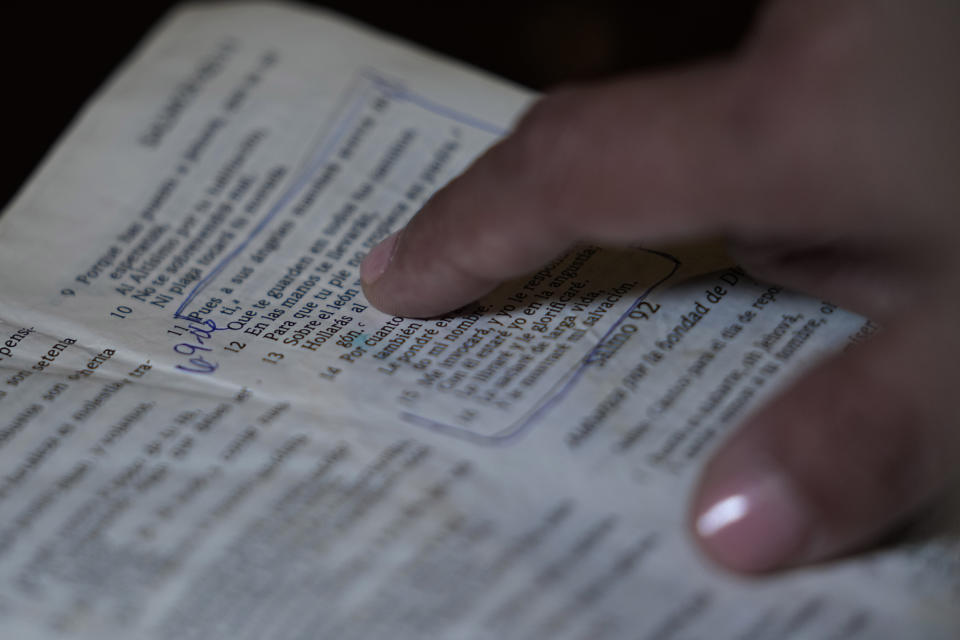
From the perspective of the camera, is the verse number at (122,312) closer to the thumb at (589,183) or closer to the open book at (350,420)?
the open book at (350,420)

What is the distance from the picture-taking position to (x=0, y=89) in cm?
67

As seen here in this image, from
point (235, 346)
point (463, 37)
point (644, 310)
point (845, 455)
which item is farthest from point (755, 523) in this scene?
point (463, 37)

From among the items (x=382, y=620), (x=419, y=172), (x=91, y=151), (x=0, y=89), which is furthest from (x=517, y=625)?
(x=0, y=89)

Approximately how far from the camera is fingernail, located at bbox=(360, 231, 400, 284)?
433 millimetres

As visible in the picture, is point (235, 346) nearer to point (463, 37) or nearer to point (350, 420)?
point (350, 420)

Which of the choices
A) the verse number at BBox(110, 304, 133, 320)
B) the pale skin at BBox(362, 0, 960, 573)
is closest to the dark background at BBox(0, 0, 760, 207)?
the verse number at BBox(110, 304, 133, 320)

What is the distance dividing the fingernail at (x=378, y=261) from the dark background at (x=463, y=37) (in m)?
0.27

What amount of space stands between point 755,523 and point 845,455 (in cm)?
4

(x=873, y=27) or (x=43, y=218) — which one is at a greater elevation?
(x=873, y=27)

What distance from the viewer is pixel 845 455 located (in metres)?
0.29

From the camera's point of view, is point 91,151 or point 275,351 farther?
point 91,151

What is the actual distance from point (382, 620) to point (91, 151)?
0.38 meters

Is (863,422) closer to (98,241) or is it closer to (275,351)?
(275,351)

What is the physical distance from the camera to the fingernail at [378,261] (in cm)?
43
